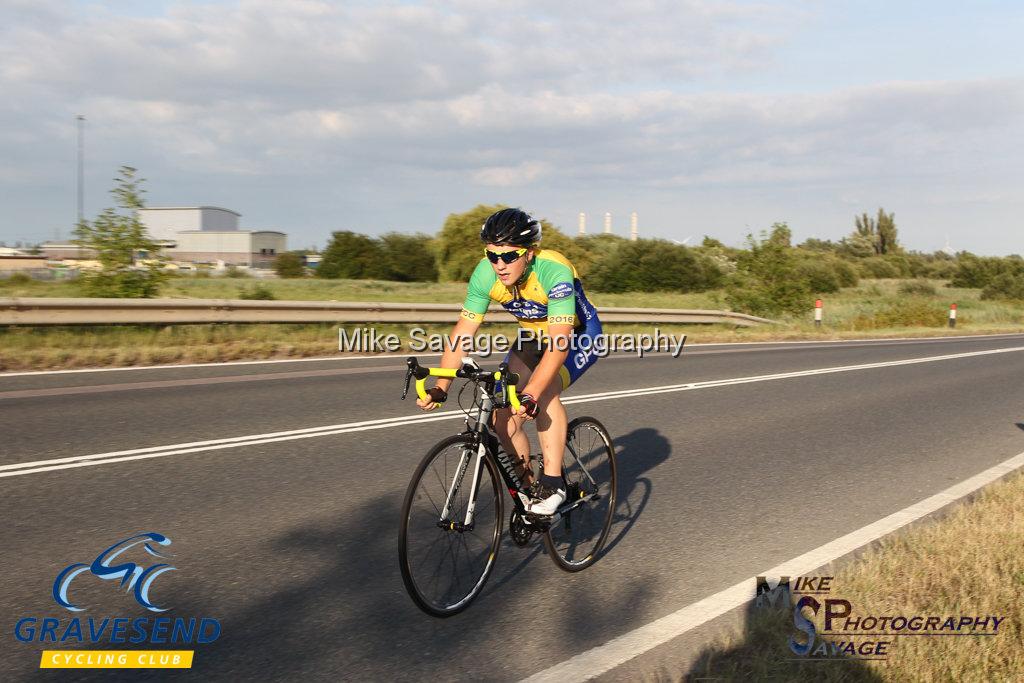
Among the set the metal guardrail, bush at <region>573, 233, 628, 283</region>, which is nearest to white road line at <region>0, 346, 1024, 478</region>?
the metal guardrail

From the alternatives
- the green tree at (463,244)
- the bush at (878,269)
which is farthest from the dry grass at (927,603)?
the bush at (878,269)

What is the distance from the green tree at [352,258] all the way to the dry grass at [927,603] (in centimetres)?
5409

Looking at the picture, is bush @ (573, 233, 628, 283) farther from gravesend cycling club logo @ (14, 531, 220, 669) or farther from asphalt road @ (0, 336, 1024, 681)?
gravesend cycling club logo @ (14, 531, 220, 669)

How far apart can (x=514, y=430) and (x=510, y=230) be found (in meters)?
1.05

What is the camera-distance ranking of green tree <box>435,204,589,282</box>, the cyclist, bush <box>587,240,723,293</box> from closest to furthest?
the cyclist → green tree <box>435,204,589,282</box> → bush <box>587,240,723,293</box>

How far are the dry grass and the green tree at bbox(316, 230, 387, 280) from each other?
5409cm

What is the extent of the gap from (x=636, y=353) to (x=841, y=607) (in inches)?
505

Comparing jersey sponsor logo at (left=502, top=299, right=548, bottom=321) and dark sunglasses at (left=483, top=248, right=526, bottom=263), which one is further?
jersey sponsor logo at (left=502, top=299, right=548, bottom=321)

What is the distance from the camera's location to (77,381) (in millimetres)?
9922

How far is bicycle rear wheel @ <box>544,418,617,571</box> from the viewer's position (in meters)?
4.57

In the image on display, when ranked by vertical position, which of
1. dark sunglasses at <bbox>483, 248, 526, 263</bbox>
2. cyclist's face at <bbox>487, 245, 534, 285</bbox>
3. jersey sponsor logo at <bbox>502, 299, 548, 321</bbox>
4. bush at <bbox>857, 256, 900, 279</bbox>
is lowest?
jersey sponsor logo at <bbox>502, 299, 548, 321</bbox>

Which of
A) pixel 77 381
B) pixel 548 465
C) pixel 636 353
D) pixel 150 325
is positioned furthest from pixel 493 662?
pixel 636 353

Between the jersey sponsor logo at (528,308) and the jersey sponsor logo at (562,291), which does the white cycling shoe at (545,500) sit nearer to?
the jersey sponsor logo at (528,308)

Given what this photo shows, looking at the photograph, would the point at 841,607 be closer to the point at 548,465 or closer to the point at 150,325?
the point at 548,465
